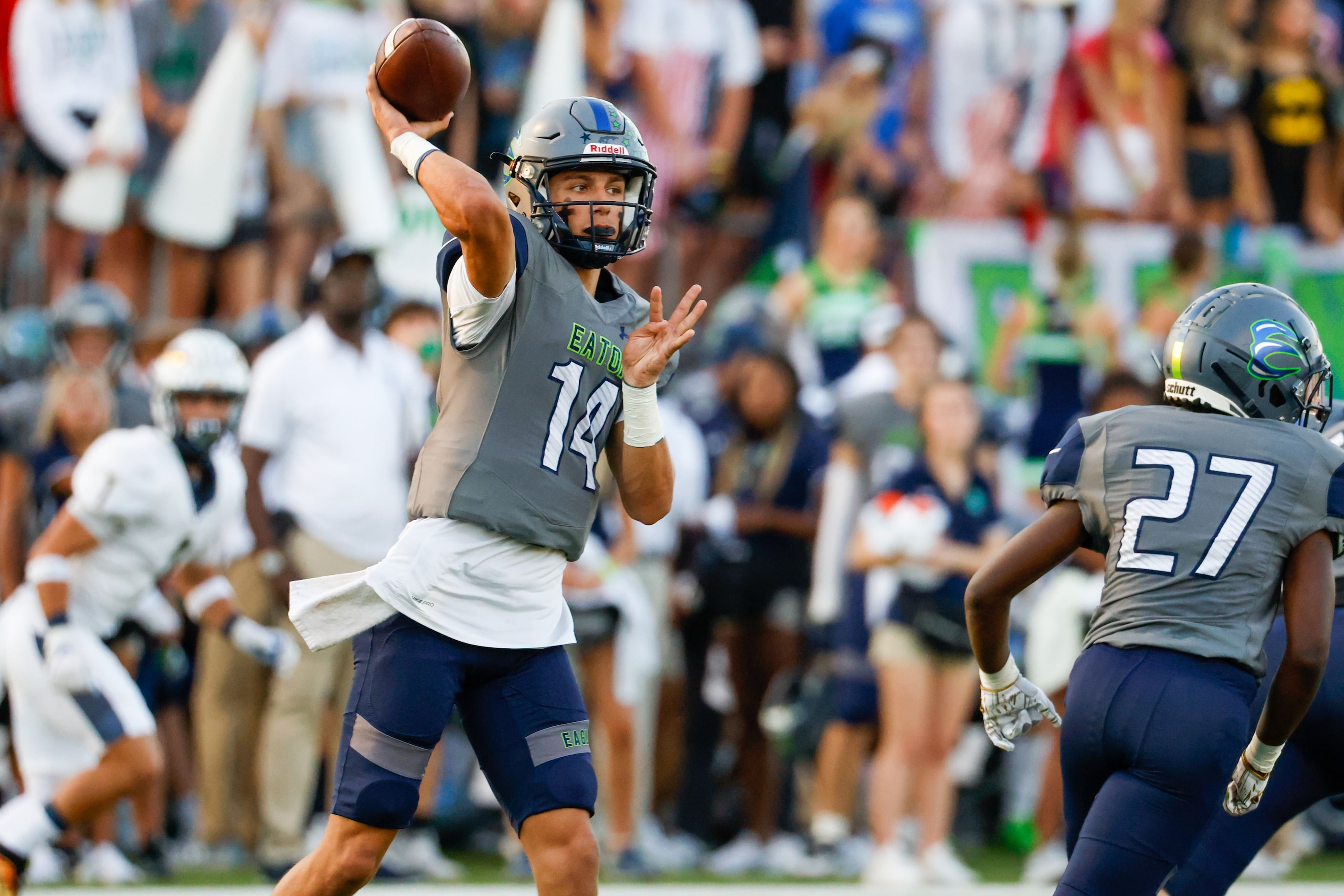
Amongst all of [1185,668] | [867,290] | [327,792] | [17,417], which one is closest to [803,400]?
[867,290]

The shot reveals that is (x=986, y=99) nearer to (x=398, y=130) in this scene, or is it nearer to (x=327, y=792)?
(x=327, y=792)

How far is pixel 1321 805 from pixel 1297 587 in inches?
202

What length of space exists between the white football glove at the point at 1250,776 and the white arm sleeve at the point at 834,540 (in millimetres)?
Result: 3682

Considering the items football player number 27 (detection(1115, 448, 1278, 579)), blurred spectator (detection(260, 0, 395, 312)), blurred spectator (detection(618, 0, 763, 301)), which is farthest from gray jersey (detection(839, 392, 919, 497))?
football player number 27 (detection(1115, 448, 1278, 579))

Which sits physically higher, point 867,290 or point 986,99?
point 986,99

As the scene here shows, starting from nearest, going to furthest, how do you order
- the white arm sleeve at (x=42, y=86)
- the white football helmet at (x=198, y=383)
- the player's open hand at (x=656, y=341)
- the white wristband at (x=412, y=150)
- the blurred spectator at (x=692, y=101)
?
the white wristband at (x=412, y=150)
the player's open hand at (x=656, y=341)
the white football helmet at (x=198, y=383)
the white arm sleeve at (x=42, y=86)
the blurred spectator at (x=692, y=101)

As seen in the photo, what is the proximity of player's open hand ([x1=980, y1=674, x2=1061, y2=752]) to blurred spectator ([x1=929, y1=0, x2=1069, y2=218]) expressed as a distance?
6.39 meters

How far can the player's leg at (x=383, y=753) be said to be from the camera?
3.76m

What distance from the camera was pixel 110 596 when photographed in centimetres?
598

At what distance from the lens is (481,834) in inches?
307

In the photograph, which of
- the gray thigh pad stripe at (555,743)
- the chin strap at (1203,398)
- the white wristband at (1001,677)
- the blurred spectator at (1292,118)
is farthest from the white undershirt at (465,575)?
the blurred spectator at (1292,118)

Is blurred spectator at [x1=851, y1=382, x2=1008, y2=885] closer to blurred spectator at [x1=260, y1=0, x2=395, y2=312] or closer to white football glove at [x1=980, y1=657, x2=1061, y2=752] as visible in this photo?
white football glove at [x1=980, y1=657, x2=1061, y2=752]

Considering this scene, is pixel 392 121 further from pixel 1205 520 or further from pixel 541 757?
pixel 1205 520

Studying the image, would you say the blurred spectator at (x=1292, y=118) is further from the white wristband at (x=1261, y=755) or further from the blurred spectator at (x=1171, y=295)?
the white wristband at (x=1261, y=755)
